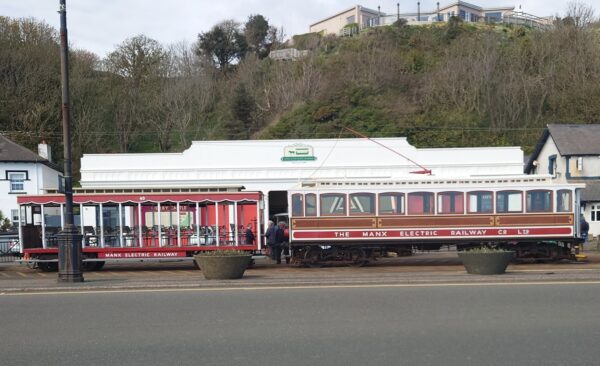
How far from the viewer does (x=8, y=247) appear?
26.7m

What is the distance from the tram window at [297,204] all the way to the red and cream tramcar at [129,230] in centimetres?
146

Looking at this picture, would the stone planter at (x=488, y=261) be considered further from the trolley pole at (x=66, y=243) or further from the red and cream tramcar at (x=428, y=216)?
the trolley pole at (x=66, y=243)

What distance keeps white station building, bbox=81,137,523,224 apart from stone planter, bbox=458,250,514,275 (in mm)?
24891

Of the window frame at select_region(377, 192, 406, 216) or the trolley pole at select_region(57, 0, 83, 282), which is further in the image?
the window frame at select_region(377, 192, 406, 216)

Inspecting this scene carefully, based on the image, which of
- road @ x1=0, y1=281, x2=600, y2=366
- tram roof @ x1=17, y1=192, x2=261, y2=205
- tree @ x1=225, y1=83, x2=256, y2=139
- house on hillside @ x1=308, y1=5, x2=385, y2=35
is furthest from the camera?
house on hillside @ x1=308, y1=5, x2=385, y2=35

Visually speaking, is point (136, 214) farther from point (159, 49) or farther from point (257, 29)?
point (257, 29)

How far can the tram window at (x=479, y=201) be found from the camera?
72.9 ft

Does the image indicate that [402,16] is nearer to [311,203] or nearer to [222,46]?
[222,46]

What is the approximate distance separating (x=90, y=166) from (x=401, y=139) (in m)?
20.9

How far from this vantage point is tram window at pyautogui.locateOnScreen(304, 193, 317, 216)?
2225 centimetres

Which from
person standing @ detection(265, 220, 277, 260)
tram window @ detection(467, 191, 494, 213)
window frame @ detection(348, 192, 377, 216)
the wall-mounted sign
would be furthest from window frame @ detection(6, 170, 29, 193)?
tram window @ detection(467, 191, 494, 213)

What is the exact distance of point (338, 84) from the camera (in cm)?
6291

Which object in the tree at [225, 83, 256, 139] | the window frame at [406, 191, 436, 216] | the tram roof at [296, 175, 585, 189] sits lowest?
the window frame at [406, 191, 436, 216]

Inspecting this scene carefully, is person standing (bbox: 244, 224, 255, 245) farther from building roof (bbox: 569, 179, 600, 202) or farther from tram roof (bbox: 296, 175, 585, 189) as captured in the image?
building roof (bbox: 569, 179, 600, 202)
